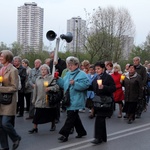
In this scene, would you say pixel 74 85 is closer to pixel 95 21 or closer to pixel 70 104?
pixel 70 104

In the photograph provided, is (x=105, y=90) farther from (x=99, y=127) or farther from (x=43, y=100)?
(x=43, y=100)

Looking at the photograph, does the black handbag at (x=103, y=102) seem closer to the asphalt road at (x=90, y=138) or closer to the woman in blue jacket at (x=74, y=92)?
the woman in blue jacket at (x=74, y=92)

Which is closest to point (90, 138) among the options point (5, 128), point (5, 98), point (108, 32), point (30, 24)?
point (5, 128)

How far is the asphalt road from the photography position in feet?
22.8

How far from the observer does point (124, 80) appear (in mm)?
10297

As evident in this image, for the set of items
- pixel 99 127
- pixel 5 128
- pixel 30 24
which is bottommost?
pixel 99 127

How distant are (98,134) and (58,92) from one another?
1.37 metres

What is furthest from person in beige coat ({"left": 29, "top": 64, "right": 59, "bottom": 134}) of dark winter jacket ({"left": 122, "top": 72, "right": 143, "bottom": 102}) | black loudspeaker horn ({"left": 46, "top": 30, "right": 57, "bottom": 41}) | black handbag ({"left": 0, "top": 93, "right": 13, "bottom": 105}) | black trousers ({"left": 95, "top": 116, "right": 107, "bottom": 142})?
dark winter jacket ({"left": 122, "top": 72, "right": 143, "bottom": 102})

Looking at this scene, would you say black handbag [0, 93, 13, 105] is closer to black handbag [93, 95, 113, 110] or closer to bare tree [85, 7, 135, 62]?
black handbag [93, 95, 113, 110]

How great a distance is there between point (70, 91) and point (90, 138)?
1190 mm

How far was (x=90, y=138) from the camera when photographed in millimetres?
7703

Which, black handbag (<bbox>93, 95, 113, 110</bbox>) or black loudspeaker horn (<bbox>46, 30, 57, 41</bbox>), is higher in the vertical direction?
black loudspeaker horn (<bbox>46, 30, 57, 41</bbox>)

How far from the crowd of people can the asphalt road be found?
20cm

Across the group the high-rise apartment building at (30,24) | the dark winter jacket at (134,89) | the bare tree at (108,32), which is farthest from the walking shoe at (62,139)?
the high-rise apartment building at (30,24)
